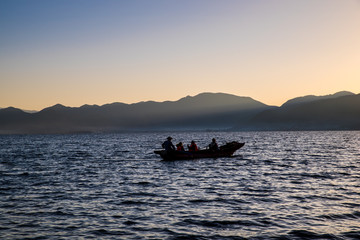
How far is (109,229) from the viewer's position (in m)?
12.5

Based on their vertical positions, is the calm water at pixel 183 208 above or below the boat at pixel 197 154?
below

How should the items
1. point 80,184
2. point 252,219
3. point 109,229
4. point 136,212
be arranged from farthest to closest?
point 80,184
point 136,212
point 252,219
point 109,229

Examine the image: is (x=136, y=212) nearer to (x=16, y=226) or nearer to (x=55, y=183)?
(x=16, y=226)

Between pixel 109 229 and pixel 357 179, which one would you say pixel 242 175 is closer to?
pixel 357 179

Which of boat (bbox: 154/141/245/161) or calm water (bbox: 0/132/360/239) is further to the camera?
boat (bbox: 154/141/245/161)

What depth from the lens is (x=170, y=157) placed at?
39312 mm

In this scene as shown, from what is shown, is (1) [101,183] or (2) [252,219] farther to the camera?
(1) [101,183]

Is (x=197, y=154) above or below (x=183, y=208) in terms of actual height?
above

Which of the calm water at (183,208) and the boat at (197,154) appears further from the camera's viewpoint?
the boat at (197,154)

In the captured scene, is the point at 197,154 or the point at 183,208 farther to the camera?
the point at 197,154

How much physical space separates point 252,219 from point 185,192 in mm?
6377

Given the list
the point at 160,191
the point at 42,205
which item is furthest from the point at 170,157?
the point at 42,205

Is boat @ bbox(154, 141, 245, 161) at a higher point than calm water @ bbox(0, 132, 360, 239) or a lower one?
higher

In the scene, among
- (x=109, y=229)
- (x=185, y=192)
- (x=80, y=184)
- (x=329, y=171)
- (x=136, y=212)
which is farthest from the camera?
(x=329, y=171)
